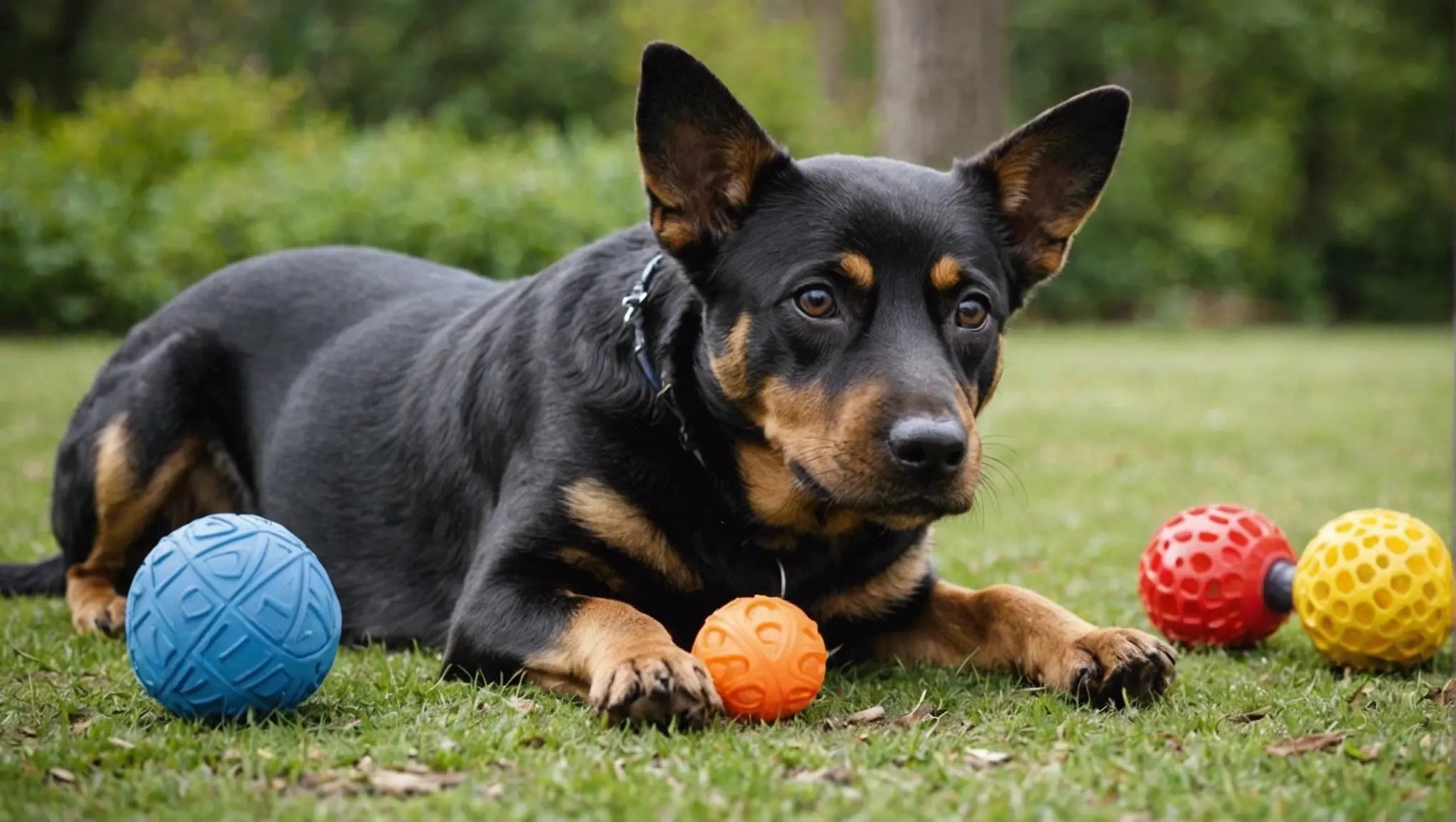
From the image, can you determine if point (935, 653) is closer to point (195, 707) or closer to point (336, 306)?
point (195, 707)

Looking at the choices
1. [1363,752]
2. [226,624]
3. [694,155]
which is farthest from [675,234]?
[1363,752]

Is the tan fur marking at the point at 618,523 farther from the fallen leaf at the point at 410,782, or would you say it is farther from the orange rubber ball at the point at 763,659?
the fallen leaf at the point at 410,782

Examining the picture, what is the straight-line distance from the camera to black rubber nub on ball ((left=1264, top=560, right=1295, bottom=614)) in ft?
16.3

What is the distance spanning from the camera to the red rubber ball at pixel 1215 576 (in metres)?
5.01

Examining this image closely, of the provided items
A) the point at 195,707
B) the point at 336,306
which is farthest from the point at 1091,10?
the point at 195,707

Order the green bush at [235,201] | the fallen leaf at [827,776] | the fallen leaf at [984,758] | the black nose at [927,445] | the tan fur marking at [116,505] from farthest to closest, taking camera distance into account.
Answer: the green bush at [235,201], the tan fur marking at [116,505], the black nose at [927,445], the fallen leaf at [984,758], the fallen leaf at [827,776]

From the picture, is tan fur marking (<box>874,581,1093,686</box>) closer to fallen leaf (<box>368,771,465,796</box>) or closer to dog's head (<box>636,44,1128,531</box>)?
dog's head (<box>636,44,1128,531</box>)

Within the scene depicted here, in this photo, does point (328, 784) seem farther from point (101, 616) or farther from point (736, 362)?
point (101, 616)

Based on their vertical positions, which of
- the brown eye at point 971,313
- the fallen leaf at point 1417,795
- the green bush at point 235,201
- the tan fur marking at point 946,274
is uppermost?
the tan fur marking at point 946,274

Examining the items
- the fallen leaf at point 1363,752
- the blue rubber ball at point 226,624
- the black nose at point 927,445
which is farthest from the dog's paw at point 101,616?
the fallen leaf at point 1363,752

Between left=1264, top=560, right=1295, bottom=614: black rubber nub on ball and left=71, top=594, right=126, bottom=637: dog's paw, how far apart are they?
4189 millimetres

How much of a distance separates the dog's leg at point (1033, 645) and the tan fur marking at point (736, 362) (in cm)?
119

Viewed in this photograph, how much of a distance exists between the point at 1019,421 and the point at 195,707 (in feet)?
31.7

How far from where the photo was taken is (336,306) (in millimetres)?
6062
